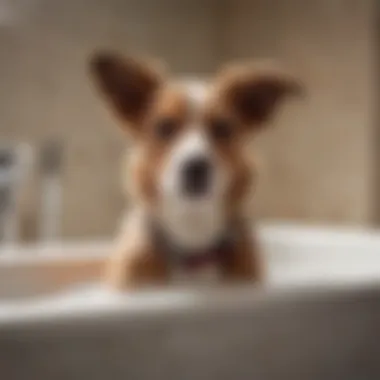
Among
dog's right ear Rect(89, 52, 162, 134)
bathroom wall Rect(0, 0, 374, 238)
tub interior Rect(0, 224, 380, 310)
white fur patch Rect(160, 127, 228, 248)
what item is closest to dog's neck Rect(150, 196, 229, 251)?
white fur patch Rect(160, 127, 228, 248)

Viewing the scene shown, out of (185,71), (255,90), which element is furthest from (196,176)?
(185,71)

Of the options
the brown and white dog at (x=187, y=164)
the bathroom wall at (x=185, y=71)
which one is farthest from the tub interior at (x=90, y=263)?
the bathroom wall at (x=185, y=71)

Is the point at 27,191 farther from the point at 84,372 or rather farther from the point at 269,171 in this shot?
the point at 84,372

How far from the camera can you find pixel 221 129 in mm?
787

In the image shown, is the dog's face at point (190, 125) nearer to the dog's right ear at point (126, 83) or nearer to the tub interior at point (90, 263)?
the dog's right ear at point (126, 83)

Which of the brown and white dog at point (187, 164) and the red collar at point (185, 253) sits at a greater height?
the brown and white dog at point (187, 164)

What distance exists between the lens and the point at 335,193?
1979 mm

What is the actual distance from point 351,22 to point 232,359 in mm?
1497

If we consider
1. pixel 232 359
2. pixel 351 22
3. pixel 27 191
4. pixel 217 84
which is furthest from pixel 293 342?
pixel 351 22

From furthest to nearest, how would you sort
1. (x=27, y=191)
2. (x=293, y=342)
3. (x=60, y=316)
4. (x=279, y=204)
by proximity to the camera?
(x=279, y=204), (x=27, y=191), (x=293, y=342), (x=60, y=316)

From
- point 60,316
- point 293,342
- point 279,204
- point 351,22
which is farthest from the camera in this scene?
point 279,204

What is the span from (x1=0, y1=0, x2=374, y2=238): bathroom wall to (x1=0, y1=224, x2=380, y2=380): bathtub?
1.26 m

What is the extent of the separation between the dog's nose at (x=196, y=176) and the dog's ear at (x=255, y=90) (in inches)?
3.6

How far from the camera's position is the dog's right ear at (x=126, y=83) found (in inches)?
30.2
